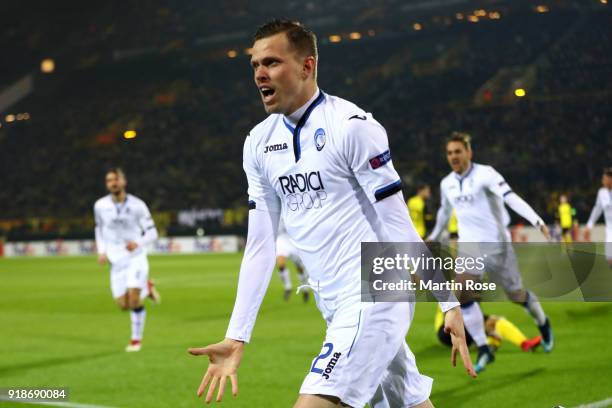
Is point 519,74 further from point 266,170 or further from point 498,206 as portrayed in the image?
point 266,170

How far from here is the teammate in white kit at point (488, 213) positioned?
9.60 metres

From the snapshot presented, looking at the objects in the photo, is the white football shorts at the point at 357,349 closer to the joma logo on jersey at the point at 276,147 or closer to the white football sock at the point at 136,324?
the joma logo on jersey at the point at 276,147

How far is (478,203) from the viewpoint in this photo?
9867 millimetres

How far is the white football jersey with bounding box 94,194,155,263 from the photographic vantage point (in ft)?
40.6

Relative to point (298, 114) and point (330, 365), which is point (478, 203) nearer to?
point (298, 114)

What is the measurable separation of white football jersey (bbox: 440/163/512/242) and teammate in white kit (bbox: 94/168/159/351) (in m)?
4.49

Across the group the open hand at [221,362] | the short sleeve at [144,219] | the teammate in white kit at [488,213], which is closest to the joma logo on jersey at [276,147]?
the open hand at [221,362]

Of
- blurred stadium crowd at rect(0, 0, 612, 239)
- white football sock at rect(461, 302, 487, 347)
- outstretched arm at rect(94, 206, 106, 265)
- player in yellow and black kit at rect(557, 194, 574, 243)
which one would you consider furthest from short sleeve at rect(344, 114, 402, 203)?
blurred stadium crowd at rect(0, 0, 612, 239)

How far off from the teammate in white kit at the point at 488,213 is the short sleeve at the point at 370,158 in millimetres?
6093

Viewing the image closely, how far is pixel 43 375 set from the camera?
9.34 meters

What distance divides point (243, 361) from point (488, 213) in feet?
11.0

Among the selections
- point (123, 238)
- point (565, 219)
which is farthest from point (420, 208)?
point (565, 219)

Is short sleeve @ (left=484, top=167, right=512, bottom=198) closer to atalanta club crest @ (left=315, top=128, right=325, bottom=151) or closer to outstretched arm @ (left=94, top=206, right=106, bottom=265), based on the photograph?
outstretched arm @ (left=94, top=206, right=106, bottom=265)

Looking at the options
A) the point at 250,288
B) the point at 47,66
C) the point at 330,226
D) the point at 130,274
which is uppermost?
the point at 47,66
